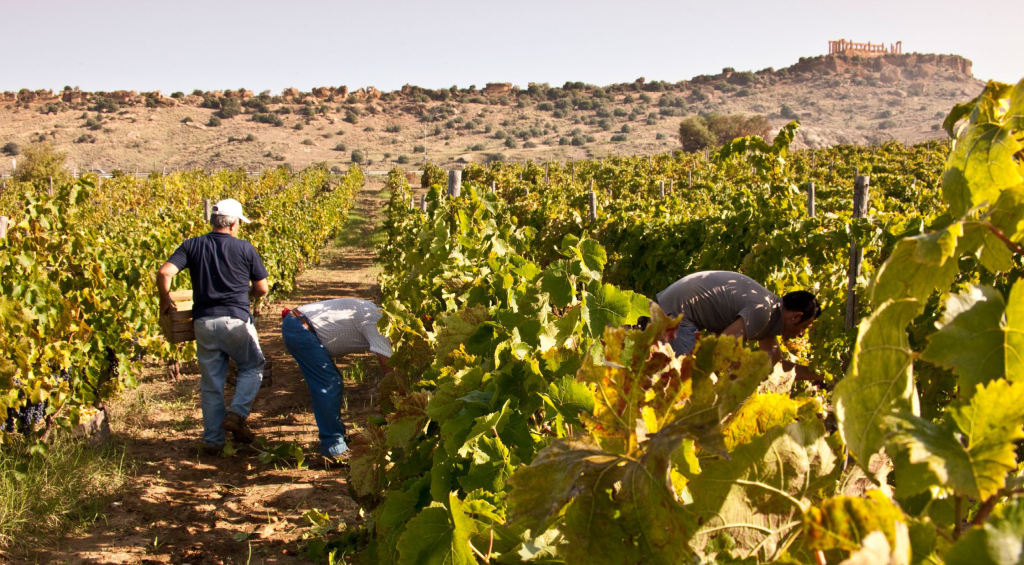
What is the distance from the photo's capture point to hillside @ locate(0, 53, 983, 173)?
63.9m

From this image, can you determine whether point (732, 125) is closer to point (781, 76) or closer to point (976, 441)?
point (781, 76)

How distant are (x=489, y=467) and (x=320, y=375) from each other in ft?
11.2

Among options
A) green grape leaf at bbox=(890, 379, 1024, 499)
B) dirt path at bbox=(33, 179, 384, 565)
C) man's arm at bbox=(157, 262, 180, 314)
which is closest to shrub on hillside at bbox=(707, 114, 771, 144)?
dirt path at bbox=(33, 179, 384, 565)

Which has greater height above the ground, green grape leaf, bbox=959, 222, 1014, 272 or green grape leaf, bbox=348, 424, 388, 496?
green grape leaf, bbox=959, 222, 1014, 272

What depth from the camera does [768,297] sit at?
401cm

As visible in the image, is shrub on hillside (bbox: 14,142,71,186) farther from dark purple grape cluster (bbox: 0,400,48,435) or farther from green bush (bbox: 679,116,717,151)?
green bush (bbox: 679,116,717,151)

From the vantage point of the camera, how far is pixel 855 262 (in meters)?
4.76

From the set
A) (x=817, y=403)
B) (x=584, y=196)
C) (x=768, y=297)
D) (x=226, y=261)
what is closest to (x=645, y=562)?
(x=817, y=403)

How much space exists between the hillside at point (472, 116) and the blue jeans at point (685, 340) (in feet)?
179

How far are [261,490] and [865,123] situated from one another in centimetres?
8197

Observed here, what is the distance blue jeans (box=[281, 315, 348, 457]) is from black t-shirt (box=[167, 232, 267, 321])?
0.58 metres

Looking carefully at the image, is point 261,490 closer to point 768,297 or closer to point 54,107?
point 768,297

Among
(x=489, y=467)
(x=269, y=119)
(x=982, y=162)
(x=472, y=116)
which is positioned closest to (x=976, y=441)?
(x=982, y=162)

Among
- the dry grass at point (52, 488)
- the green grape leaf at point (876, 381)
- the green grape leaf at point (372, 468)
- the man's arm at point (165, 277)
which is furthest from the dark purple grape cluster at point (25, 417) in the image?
the green grape leaf at point (876, 381)
